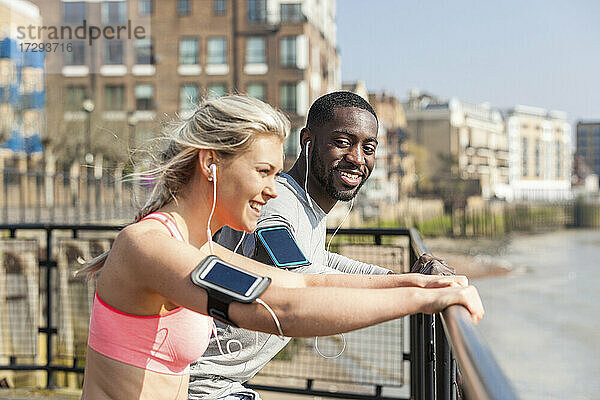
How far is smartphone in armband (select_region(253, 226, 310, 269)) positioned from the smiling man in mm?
74

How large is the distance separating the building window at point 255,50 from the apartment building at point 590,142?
554ft

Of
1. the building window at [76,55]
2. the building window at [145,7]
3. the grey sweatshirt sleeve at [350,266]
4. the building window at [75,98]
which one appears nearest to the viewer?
the grey sweatshirt sleeve at [350,266]

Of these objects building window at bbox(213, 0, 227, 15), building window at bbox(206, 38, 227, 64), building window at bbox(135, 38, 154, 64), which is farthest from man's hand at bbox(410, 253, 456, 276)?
building window at bbox(213, 0, 227, 15)

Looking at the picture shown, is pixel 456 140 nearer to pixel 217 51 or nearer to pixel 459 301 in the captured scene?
pixel 217 51

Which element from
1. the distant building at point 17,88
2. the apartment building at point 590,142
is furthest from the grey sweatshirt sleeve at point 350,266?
the apartment building at point 590,142

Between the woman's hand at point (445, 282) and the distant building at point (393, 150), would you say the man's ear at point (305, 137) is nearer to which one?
the woman's hand at point (445, 282)

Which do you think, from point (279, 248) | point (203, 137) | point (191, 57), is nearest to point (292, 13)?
point (191, 57)

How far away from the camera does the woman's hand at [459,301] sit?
5.75ft

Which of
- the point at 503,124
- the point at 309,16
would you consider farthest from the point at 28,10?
the point at 503,124

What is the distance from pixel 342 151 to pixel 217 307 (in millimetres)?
1314

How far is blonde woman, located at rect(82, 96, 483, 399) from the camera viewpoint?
181 cm

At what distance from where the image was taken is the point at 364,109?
9.69 feet

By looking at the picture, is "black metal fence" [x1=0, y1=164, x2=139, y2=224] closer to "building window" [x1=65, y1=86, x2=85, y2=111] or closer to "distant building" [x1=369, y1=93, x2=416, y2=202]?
"building window" [x1=65, y1=86, x2=85, y2=111]

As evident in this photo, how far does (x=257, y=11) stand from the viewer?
44750 mm
